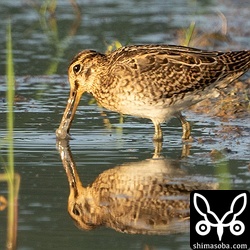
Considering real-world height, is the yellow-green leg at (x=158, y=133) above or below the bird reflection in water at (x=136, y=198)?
above

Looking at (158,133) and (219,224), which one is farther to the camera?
(158,133)

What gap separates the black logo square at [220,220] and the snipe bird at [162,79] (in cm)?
227

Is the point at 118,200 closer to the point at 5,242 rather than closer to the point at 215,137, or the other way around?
the point at 5,242

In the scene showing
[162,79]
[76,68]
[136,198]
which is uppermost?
[76,68]

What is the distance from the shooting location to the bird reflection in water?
25.6ft

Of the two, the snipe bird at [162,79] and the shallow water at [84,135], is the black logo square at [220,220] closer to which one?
the shallow water at [84,135]

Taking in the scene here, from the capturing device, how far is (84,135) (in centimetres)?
1077

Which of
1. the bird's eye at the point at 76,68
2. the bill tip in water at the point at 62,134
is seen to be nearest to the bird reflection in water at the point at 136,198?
the bill tip in water at the point at 62,134

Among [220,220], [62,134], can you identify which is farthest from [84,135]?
[220,220]

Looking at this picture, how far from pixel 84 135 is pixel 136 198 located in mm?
2514

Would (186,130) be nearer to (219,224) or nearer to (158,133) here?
(158,133)

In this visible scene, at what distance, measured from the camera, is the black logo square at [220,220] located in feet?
24.2

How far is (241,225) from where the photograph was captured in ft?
25.2

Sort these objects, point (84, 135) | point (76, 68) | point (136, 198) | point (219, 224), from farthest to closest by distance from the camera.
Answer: point (76, 68)
point (84, 135)
point (136, 198)
point (219, 224)
